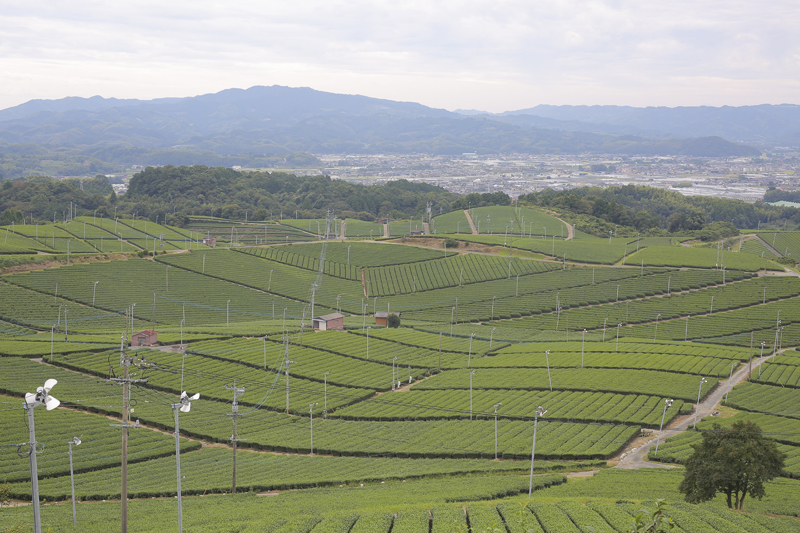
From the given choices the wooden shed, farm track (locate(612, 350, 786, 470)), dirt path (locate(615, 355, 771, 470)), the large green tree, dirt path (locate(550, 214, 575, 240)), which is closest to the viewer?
the large green tree

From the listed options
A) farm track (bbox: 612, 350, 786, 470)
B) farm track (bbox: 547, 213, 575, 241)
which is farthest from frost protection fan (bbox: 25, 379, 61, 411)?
farm track (bbox: 547, 213, 575, 241)

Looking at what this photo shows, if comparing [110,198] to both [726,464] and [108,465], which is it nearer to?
[108,465]

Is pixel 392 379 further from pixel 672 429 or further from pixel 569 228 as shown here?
pixel 569 228

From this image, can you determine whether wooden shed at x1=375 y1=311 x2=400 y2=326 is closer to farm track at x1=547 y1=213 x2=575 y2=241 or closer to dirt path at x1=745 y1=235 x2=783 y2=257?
farm track at x1=547 y1=213 x2=575 y2=241

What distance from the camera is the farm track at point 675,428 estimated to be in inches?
1641

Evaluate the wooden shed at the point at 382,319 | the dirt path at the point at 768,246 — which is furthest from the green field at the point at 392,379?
the dirt path at the point at 768,246

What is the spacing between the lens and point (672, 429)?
48188 millimetres

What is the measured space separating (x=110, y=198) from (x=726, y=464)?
181418 mm

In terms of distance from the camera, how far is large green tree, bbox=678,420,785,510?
29.5 metres

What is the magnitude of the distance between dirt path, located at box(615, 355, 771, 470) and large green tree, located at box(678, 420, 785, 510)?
1071 centimetres

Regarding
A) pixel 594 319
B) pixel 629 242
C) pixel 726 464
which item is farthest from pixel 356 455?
pixel 629 242

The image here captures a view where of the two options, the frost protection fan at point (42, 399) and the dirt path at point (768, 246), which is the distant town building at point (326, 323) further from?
the dirt path at point (768, 246)

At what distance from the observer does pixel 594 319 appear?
87.5m

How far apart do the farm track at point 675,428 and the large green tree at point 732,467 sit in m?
10.7
